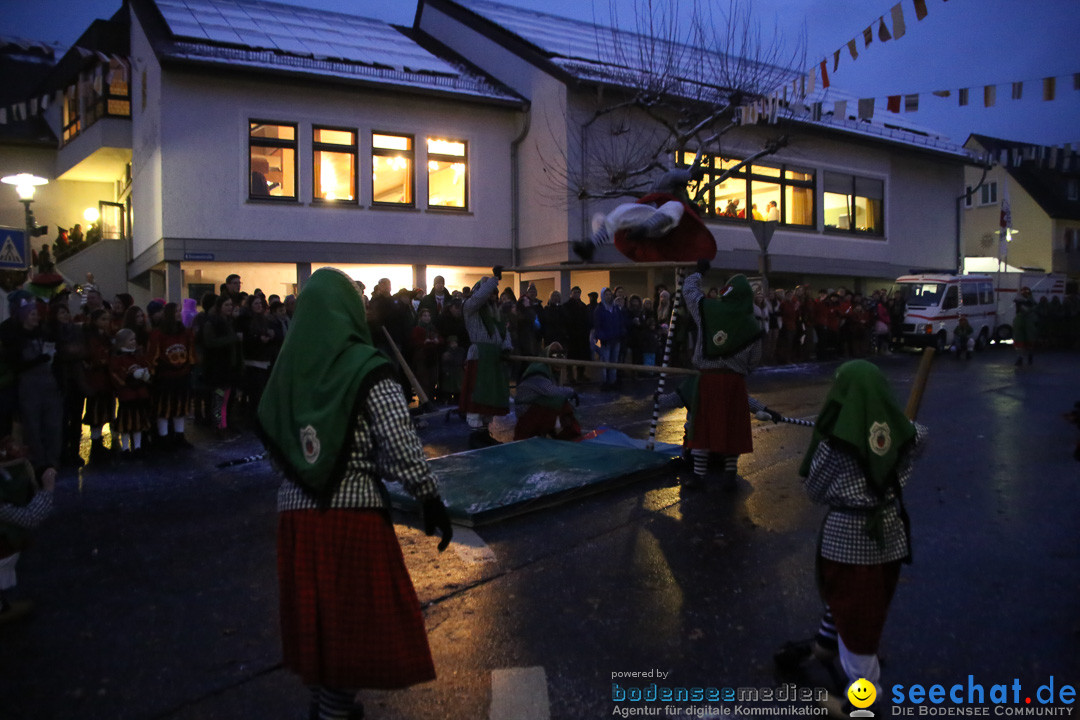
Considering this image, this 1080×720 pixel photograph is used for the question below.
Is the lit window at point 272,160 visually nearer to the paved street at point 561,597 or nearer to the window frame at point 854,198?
the paved street at point 561,597

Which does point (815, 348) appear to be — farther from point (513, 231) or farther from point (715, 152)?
point (513, 231)

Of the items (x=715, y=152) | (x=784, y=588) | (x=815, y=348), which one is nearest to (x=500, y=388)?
(x=784, y=588)

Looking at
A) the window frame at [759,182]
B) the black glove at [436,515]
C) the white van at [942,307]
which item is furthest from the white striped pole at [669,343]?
the white van at [942,307]

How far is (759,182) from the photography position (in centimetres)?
2450

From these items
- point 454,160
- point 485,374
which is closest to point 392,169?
point 454,160

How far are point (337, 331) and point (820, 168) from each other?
82.5 ft

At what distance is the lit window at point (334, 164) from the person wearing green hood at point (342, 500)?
660 inches

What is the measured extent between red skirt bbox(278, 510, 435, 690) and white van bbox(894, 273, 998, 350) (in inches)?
910

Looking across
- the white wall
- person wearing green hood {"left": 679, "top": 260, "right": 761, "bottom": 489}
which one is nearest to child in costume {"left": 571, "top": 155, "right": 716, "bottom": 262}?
person wearing green hood {"left": 679, "top": 260, "right": 761, "bottom": 489}

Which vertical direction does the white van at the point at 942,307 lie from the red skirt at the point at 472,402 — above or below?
above

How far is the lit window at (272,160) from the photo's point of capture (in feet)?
59.3

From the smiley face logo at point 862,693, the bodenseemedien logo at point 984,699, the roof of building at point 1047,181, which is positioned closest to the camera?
the smiley face logo at point 862,693

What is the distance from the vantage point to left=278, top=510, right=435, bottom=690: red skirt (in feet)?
9.75

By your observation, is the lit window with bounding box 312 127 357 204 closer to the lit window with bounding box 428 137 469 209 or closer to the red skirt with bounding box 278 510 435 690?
the lit window with bounding box 428 137 469 209
